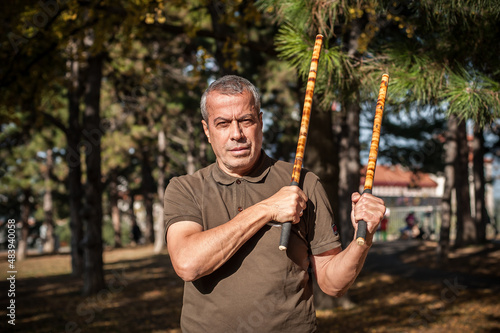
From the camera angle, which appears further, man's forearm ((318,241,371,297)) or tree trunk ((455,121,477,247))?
tree trunk ((455,121,477,247))

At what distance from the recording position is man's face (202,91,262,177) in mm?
2195

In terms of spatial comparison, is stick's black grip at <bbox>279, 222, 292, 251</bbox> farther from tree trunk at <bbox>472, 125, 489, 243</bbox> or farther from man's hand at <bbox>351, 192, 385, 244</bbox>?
tree trunk at <bbox>472, 125, 489, 243</bbox>

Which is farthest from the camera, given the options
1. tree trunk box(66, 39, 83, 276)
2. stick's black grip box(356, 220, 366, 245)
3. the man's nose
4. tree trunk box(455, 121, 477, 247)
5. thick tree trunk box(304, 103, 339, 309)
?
tree trunk box(455, 121, 477, 247)

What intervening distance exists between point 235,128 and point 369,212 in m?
0.70

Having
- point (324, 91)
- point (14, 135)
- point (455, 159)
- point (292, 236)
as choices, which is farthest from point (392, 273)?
point (14, 135)

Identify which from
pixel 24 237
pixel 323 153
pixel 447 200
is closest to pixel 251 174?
pixel 323 153

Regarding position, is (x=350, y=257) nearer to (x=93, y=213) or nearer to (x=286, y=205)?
(x=286, y=205)

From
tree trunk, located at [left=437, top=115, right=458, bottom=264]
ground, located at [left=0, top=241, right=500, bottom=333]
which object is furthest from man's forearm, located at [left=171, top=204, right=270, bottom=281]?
tree trunk, located at [left=437, top=115, right=458, bottom=264]

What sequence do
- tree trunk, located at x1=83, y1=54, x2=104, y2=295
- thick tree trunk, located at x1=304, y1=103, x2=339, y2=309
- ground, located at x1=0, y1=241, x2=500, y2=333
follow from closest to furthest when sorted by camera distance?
thick tree trunk, located at x1=304, y1=103, x2=339, y2=309, ground, located at x1=0, y1=241, x2=500, y2=333, tree trunk, located at x1=83, y1=54, x2=104, y2=295

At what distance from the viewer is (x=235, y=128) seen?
2.18 m

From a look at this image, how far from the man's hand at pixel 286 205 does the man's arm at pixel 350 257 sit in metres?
0.24

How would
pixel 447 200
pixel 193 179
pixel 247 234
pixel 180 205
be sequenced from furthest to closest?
pixel 447 200 < pixel 193 179 < pixel 180 205 < pixel 247 234

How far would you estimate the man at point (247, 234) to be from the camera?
1991 mm

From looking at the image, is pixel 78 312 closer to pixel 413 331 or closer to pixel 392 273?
pixel 413 331
